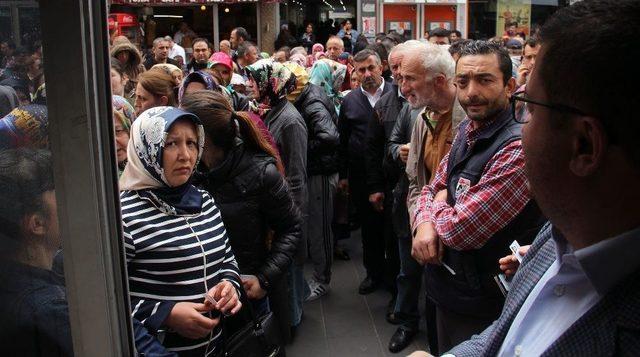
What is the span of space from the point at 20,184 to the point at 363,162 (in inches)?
159

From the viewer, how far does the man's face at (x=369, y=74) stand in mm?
5348

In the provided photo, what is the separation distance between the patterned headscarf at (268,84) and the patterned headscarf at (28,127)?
327cm

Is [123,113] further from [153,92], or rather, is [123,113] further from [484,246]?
[484,246]

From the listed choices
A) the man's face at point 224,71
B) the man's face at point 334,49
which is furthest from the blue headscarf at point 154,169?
the man's face at point 334,49

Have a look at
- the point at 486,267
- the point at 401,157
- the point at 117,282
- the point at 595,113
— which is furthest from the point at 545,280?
the point at 401,157

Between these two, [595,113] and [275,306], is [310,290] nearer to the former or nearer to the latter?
[275,306]

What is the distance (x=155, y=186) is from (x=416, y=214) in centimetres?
120

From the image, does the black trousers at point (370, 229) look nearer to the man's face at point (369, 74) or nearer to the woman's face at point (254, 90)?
the man's face at point (369, 74)

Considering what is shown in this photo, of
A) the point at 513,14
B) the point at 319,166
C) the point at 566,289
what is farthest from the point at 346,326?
the point at 513,14

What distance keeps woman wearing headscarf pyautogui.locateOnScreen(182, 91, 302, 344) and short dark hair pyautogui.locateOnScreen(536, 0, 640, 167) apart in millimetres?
1930

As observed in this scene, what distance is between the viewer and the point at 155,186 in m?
2.35

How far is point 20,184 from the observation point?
1146 mm

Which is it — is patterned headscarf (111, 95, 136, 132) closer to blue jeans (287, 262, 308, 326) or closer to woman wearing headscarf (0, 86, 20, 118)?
blue jeans (287, 262, 308, 326)

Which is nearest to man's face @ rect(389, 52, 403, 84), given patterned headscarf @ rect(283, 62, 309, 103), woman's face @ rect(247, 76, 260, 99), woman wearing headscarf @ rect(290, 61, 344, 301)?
woman wearing headscarf @ rect(290, 61, 344, 301)
